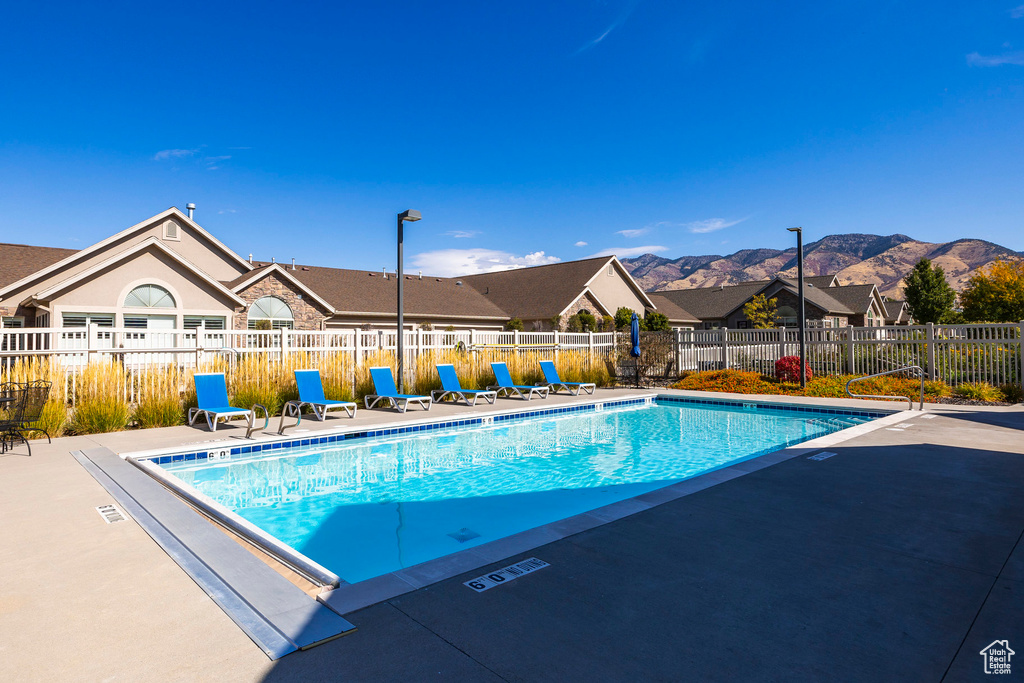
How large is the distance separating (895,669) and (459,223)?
28.9 meters

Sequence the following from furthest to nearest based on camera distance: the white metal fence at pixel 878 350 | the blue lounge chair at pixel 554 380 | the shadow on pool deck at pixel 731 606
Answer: the blue lounge chair at pixel 554 380 → the white metal fence at pixel 878 350 → the shadow on pool deck at pixel 731 606

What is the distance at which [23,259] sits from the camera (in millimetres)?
21047

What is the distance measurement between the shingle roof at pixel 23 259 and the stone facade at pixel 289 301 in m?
6.91

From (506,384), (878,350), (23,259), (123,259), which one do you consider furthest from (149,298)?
(878,350)

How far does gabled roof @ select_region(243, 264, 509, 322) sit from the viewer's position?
25.9 m

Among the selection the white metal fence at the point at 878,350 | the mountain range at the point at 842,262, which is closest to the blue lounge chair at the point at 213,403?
the white metal fence at the point at 878,350

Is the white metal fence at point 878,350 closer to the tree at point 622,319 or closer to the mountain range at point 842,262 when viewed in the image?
the tree at point 622,319

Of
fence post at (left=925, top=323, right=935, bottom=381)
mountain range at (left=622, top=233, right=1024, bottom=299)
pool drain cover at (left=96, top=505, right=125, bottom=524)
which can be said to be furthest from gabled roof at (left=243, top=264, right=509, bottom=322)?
mountain range at (left=622, top=233, right=1024, bottom=299)

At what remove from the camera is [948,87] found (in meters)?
16.6

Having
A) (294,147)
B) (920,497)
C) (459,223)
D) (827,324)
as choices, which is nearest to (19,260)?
(294,147)

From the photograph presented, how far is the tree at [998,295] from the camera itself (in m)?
30.2

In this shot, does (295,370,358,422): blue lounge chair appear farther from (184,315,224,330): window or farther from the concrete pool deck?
(184,315,224,330): window

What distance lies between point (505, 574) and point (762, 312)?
35370mm

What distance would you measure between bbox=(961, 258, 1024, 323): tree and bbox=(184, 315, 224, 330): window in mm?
38473
